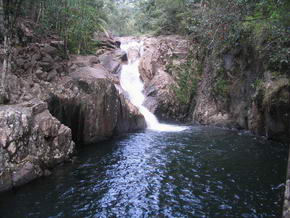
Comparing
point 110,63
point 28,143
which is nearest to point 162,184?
point 28,143

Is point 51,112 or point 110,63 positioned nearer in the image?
point 51,112

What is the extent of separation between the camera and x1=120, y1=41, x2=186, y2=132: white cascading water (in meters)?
22.4

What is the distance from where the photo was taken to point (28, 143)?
1129 cm

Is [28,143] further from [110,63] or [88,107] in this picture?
[110,63]

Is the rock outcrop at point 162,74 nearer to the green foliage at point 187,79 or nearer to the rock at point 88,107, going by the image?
the green foliage at point 187,79

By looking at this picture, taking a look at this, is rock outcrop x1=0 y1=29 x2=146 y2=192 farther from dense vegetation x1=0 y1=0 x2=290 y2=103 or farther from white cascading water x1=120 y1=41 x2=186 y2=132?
dense vegetation x1=0 y1=0 x2=290 y2=103

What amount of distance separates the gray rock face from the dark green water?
21.3 inches

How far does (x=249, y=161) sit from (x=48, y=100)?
11.0m

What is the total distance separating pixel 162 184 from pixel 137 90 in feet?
56.7

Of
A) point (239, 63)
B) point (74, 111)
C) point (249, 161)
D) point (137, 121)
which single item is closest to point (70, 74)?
point (74, 111)

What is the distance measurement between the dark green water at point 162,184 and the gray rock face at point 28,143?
0.54 meters

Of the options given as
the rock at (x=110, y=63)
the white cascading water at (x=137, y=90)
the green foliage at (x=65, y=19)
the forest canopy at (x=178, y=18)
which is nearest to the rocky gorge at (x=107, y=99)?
the rock at (x=110, y=63)

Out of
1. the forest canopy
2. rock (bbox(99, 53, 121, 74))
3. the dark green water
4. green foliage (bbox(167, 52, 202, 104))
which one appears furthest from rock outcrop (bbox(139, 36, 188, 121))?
the dark green water

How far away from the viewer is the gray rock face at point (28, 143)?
10.1 m
